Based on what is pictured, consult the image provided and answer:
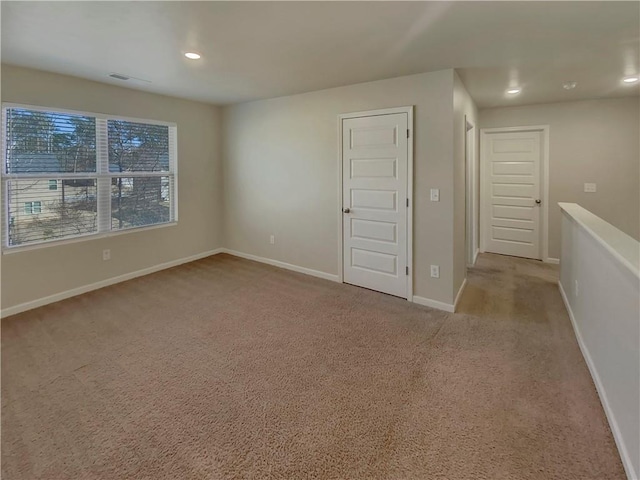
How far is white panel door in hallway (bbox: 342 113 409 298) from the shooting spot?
12.2 feet

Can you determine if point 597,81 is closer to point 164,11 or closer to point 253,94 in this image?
point 253,94

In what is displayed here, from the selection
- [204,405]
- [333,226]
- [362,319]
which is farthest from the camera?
[333,226]

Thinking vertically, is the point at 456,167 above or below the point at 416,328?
above

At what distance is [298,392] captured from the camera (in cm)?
222

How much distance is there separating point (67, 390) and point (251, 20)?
2.75 m

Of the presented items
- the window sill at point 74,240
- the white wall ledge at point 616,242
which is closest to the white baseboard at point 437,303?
the white wall ledge at point 616,242

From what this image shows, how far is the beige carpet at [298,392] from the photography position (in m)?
1.68

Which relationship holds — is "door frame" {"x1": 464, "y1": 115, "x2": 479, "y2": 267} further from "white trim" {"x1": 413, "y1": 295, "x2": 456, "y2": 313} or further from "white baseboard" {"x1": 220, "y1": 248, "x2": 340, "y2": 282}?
"white baseboard" {"x1": 220, "y1": 248, "x2": 340, "y2": 282}

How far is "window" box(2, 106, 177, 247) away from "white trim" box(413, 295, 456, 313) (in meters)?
3.66

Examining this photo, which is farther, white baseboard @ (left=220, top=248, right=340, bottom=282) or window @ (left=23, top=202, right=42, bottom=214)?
white baseboard @ (left=220, top=248, right=340, bottom=282)

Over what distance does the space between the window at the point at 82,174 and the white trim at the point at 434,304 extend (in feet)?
12.0

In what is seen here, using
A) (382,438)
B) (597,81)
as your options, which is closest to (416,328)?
(382,438)

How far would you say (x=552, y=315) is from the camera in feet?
11.1

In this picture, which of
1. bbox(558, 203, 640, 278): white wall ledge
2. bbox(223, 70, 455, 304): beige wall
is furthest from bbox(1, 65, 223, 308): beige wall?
bbox(558, 203, 640, 278): white wall ledge
